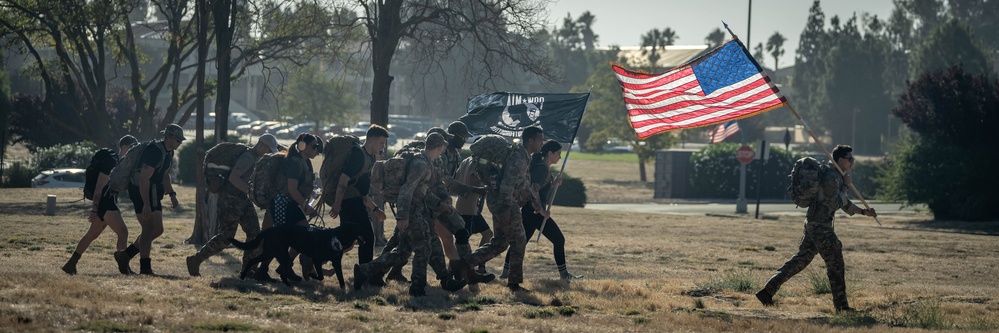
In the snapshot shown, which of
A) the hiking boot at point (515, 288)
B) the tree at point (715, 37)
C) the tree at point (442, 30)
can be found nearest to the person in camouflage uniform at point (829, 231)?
the hiking boot at point (515, 288)

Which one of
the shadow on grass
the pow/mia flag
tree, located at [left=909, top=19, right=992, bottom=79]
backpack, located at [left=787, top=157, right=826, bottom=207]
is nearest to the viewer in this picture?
backpack, located at [left=787, top=157, right=826, bottom=207]

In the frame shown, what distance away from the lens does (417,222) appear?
11.5 metres

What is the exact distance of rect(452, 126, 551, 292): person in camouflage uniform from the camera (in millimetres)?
12016

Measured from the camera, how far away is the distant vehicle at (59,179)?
36688 mm

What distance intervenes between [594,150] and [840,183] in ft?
250

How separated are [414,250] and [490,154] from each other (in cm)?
134

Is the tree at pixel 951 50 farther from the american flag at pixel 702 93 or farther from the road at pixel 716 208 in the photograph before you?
the american flag at pixel 702 93

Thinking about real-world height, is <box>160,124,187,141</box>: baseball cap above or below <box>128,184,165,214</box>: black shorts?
above

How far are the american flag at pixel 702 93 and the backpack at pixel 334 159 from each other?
3559 millimetres

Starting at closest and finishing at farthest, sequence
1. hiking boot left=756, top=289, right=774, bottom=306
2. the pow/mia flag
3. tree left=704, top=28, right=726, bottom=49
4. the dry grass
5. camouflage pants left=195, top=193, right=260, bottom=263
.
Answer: the dry grass < hiking boot left=756, top=289, right=774, bottom=306 < camouflage pants left=195, top=193, right=260, bottom=263 < the pow/mia flag < tree left=704, top=28, right=726, bottom=49

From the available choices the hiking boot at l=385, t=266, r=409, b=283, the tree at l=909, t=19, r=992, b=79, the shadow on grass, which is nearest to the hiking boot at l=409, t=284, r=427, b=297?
the hiking boot at l=385, t=266, r=409, b=283

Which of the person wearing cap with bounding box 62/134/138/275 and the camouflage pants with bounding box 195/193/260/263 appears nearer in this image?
the camouflage pants with bounding box 195/193/260/263

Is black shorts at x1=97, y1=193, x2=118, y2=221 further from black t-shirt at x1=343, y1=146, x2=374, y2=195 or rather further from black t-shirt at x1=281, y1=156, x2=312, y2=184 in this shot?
black t-shirt at x1=343, y1=146, x2=374, y2=195

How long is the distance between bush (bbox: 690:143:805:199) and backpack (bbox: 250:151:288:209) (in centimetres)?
3734
